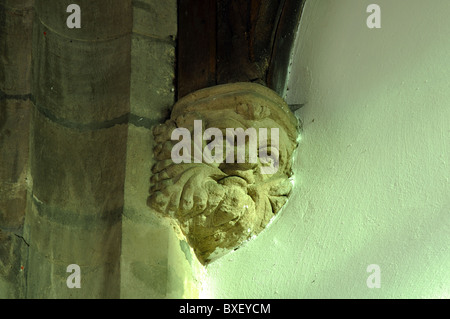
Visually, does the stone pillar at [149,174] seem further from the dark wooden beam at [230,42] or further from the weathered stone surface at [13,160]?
the weathered stone surface at [13,160]

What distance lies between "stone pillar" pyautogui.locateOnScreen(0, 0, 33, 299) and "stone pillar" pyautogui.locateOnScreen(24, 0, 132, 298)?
2 cm

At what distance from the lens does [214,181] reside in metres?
2.48

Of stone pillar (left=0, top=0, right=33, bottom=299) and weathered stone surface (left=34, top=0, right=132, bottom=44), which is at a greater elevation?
weathered stone surface (left=34, top=0, right=132, bottom=44)

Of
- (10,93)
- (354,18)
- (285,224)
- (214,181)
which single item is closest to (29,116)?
(10,93)

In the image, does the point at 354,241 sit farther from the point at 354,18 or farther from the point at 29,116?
the point at 29,116

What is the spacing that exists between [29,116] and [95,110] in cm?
19

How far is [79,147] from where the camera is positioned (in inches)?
101

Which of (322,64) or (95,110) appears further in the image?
(322,64)

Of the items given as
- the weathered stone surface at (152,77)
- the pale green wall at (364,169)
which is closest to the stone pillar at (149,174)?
the weathered stone surface at (152,77)

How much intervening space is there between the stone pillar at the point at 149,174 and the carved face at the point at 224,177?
35mm

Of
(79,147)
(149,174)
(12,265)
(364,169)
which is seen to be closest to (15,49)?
(79,147)

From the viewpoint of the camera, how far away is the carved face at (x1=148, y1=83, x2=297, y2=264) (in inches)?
96.9

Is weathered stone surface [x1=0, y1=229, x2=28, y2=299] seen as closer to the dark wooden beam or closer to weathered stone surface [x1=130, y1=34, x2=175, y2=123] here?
weathered stone surface [x1=130, y1=34, x2=175, y2=123]

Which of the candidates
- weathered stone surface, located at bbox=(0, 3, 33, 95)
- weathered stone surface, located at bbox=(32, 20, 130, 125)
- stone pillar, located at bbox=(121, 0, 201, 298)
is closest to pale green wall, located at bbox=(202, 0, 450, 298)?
stone pillar, located at bbox=(121, 0, 201, 298)
